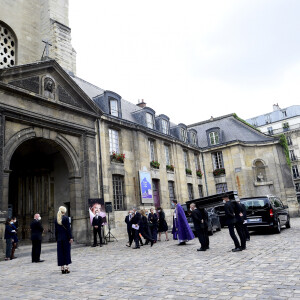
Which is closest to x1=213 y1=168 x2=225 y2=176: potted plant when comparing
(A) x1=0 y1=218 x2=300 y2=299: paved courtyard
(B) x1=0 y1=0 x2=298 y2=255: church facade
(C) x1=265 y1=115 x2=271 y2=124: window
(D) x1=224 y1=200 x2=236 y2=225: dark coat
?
(B) x1=0 y1=0 x2=298 y2=255: church facade

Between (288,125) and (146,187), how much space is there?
136 feet

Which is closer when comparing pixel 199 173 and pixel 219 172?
pixel 199 173

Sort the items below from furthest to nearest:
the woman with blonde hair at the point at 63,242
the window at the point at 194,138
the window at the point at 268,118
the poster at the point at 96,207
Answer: the window at the point at 268,118
the window at the point at 194,138
the poster at the point at 96,207
the woman with blonde hair at the point at 63,242

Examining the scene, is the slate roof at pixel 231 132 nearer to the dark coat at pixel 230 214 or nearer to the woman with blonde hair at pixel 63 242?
the dark coat at pixel 230 214

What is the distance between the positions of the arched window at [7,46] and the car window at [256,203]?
1563cm

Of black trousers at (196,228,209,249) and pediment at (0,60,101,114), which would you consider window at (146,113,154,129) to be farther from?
black trousers at (196,228,209,249)

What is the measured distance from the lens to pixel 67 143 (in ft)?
50.1

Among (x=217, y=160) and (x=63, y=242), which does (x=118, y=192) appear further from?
(x=217, y=160)

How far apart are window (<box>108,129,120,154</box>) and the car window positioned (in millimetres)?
8725

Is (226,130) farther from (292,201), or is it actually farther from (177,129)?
(292,201)

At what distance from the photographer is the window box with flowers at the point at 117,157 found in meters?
18.0

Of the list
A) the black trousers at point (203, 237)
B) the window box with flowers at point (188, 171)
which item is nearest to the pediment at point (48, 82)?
the black trousers at point (203, 237)

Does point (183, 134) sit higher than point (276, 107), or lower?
lower

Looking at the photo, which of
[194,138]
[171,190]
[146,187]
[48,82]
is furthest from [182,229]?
[194,138]
